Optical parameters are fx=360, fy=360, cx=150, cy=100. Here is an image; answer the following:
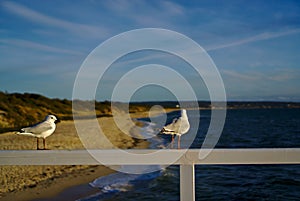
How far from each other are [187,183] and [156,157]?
226mm

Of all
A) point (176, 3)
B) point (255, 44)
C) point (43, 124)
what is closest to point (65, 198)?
point (43, 124)

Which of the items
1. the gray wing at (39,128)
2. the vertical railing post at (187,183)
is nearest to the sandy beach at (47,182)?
the gray wing at (39,128)

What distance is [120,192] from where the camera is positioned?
23.1ft

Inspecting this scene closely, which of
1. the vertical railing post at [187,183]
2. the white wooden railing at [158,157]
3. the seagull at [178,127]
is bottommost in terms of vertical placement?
the vertical railing post at [187,183]

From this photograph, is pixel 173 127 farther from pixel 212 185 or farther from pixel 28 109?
pixel 28 109

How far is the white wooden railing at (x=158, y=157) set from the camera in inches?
66.2

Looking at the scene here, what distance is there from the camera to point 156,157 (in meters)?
Result: 1.69

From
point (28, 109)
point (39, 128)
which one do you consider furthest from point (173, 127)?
point (28, 109)

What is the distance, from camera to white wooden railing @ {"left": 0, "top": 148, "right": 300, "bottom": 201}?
168cm

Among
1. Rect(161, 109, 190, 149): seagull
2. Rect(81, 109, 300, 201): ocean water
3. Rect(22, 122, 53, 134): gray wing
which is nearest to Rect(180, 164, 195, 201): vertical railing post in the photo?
Rect(161, 109, 190, 149): seagull

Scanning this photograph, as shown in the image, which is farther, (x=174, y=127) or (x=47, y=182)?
(x=47, y=182)

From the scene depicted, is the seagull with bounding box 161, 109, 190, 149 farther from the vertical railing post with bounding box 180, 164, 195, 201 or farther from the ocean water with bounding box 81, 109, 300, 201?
the ocean water with bounding box 81, 109, 300, 201

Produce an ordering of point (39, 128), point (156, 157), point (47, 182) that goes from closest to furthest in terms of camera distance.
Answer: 1. point (156, 157)
2. point (39, 128)
3. point (47, 182)

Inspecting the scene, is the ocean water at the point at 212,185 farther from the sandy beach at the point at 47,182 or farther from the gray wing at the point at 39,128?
the gray wing at the point at 39,128
